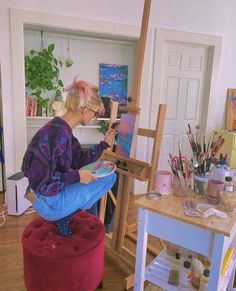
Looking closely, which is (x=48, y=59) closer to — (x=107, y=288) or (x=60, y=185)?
(x=60, y=185)

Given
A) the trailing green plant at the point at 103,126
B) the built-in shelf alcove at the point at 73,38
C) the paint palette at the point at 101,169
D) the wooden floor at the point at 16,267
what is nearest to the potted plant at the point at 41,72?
the built-in shelf alcove at the point at 73,38

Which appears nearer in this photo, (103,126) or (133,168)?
(133,168)

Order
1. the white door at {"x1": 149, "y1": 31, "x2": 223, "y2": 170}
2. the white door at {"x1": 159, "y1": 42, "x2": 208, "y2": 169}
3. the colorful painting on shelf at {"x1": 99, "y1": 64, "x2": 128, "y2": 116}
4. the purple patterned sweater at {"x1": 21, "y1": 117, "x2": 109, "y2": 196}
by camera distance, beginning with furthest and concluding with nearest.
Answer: the colorful painting on shelf at {"x1": 99, "y1": 64, "x2": 128, "y2": 116} → the white door at {"x1": 159, "y1": 42, "x2": 208, "y2": 169} → the white door at {"x1": 149, "y1": 31, "x2": 223, "y2": 170} → the purple patterned sweater at {"x1": 21, "y1": 117, "x2": 109, "y2": 196}

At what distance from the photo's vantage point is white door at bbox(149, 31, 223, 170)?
10.3 feet

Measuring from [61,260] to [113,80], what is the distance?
8.62 ft

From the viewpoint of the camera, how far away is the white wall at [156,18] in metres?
2.52

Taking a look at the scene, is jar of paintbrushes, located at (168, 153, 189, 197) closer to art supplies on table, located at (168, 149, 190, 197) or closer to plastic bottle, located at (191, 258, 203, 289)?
art supplies on table, located at (168, 149, 190, 197)

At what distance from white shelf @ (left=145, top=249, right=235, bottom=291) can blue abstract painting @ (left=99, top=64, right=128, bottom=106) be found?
245cm

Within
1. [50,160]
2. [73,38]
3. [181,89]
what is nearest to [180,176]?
[50,160]

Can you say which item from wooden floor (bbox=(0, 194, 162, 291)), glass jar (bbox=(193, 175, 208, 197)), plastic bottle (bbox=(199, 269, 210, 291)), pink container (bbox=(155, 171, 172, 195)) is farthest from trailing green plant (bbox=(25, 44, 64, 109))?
plastic bottle (bbox=(199, 269, 210, 291))

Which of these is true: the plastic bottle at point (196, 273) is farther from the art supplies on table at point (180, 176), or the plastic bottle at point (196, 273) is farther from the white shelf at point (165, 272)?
the art supplies on table at point (180, 176)

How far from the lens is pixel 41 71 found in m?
2.86

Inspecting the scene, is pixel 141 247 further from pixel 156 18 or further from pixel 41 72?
pixel 156 18

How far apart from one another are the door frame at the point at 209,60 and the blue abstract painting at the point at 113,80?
1.67ft
